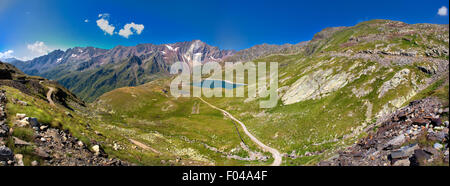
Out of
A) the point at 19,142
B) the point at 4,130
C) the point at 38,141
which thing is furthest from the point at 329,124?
the point at 4,130

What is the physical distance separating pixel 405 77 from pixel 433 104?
29.0 meters

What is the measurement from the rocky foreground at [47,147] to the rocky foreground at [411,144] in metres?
26.0

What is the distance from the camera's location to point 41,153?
1449cm

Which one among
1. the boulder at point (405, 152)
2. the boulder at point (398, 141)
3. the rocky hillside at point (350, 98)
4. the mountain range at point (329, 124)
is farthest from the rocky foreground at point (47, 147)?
the boulder at point (398, 141)

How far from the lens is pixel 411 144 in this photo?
1633 cm

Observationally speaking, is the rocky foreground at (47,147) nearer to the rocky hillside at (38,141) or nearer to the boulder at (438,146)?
the rocky hillside at (38,141)

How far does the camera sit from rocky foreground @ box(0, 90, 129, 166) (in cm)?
1333

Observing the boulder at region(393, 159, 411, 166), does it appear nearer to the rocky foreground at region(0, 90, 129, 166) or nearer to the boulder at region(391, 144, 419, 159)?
the boulder at region(391, 144, 419, 159)

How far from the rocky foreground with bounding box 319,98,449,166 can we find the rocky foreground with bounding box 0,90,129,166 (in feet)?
85.4

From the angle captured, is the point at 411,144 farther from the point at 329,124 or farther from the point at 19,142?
the point at 19,142

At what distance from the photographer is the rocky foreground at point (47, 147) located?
13.3m

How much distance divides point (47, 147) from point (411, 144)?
3273cm
